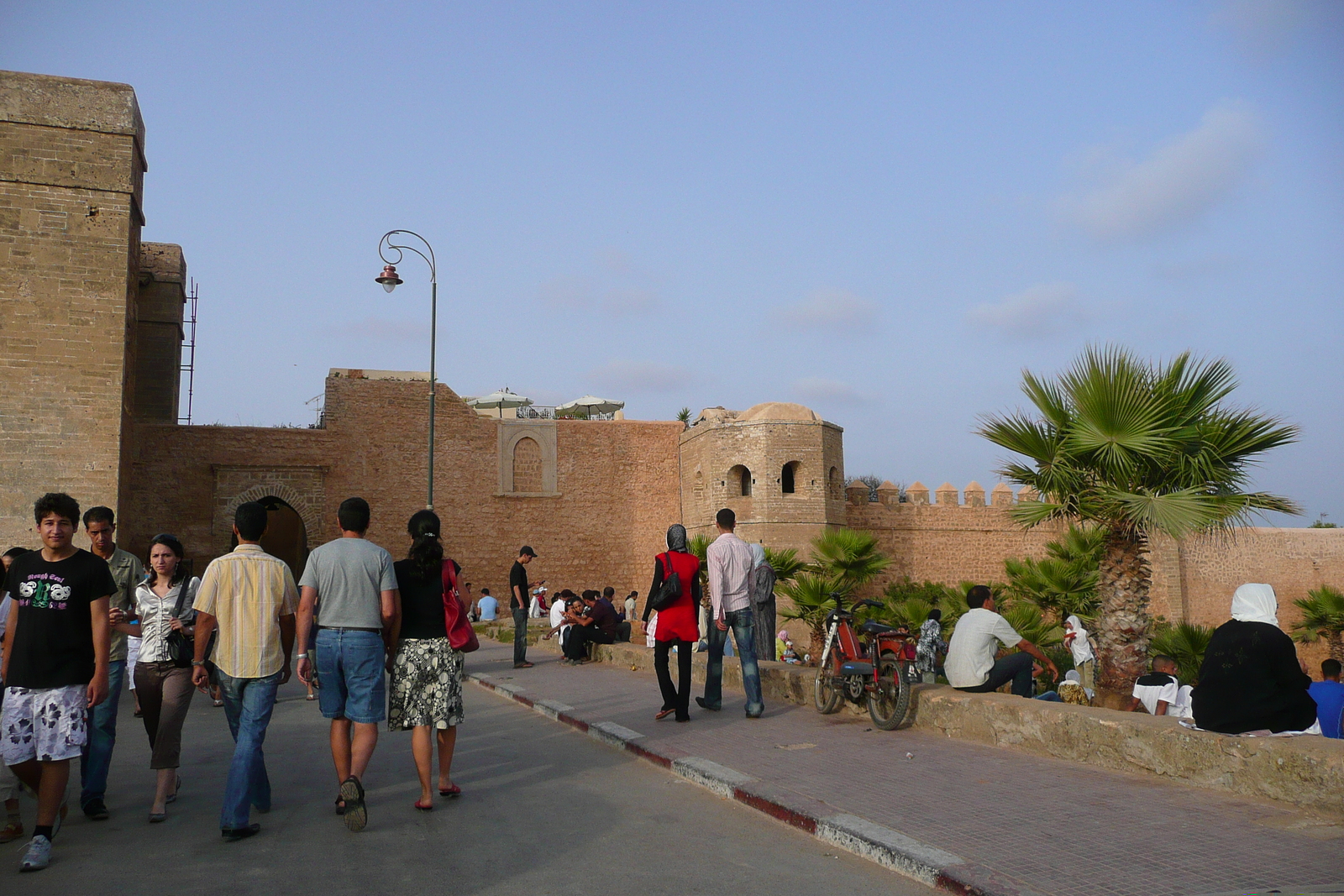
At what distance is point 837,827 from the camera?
462 cm

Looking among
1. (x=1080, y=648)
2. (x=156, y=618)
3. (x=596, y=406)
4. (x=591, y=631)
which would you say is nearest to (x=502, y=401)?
(x=596, y=406)

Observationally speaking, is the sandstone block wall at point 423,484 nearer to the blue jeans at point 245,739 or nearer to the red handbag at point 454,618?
the blue jeans at point 245,739

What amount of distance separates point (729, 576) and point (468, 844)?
395 cm

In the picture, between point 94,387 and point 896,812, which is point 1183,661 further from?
point 94,387

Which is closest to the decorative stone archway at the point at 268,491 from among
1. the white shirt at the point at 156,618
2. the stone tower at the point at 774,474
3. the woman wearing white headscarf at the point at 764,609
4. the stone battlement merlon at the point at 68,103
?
the stone battlement merlon at the point at 68,103

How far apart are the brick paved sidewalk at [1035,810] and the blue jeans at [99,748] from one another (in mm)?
3363

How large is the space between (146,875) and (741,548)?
505 centimetres

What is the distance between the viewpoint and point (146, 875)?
4195mm

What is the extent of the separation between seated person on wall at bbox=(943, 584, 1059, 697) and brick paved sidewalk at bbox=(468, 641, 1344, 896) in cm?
66

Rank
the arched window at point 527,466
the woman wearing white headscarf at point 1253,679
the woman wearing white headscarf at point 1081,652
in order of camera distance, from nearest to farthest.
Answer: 1. the woman wearing white headscarf at point 1253,679
2. the woman wearing white headscarf at point 1081,652
3. the arched window at point 527,466

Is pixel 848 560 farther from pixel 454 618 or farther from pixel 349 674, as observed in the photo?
pixel 349 674

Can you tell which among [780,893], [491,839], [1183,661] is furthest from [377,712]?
[1183,661]

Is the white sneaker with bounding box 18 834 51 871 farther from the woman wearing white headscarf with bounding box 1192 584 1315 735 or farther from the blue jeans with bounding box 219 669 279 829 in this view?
the woman wearing white headscarf with bounding box 1192 584 1315 735

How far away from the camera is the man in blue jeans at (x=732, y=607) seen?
8133 mm
